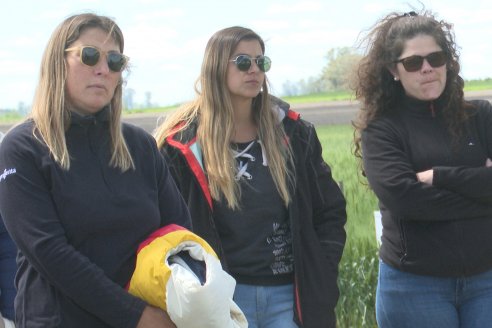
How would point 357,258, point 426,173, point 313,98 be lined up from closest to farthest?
point 426,173
point 357,258
point 313,98

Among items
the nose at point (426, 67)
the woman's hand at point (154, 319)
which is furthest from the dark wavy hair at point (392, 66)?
the woman's hand at point (154, 319)

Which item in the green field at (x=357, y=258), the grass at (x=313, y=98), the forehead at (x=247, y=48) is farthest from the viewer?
the grass at (x=313, y=98)

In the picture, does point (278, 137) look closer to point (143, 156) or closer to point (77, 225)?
point (143, 156)

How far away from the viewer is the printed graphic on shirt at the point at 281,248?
12.0 ft

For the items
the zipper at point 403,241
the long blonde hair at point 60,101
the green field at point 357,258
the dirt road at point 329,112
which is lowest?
the green field at point 357,258

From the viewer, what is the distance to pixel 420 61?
12.7ft

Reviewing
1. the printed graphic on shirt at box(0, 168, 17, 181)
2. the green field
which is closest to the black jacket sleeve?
the printed graphic on shirt at box(0, 168, 17, 181)

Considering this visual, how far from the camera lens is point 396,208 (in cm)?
375

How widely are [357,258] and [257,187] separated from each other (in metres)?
2.68

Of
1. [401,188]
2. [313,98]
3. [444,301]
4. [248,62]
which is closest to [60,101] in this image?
[248,62]

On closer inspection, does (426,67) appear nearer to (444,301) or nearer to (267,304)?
(444,301)

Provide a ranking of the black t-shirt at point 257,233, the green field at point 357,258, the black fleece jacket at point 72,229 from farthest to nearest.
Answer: the green field at point 357,258
the black t-shirt at point 257,233
the black fleece jacket at point 72,229

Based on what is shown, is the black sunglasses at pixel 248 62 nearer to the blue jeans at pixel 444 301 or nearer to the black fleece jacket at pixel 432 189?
the black fleece jacket at pixel 432 189

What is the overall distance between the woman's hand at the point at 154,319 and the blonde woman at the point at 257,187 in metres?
0.82
